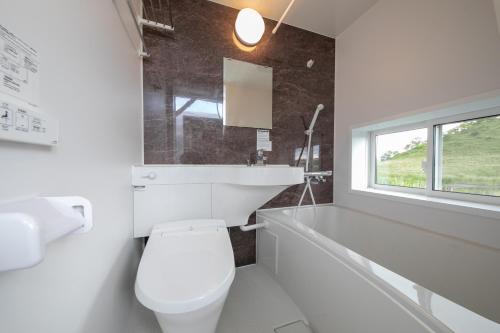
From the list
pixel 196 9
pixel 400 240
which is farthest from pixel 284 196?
pixel 196 9

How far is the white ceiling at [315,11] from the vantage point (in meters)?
1.36

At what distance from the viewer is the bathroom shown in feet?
1.30

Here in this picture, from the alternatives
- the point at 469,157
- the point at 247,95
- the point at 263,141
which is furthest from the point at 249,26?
the point at 469,157

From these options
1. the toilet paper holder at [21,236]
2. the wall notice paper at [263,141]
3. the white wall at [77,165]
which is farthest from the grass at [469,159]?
the white wall at [77,165]

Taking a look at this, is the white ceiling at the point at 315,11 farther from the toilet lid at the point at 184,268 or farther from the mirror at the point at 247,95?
the toilet lid at the point at 184,268

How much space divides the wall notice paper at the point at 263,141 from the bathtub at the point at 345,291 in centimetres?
53

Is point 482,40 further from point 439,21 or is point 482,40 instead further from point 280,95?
point 280,95

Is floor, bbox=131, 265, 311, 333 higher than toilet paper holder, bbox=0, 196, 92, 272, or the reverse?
toilet paper holder, bbox=0, 196, 92, 272

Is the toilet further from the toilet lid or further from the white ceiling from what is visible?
the white ceiling

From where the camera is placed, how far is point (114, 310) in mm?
754

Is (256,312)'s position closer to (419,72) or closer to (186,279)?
(186,279)

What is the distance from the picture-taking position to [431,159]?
1248 millimetres

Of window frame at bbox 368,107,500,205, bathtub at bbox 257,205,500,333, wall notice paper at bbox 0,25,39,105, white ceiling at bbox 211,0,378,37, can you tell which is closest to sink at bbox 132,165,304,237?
bathtub at bbox 257,205,500,333

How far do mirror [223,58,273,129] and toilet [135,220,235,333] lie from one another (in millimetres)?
889
